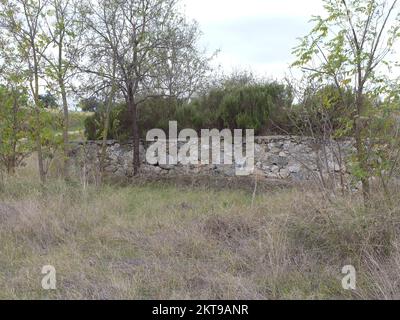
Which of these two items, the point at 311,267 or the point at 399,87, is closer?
the point at 311,267

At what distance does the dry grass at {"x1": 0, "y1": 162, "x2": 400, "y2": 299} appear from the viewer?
2.88 meters

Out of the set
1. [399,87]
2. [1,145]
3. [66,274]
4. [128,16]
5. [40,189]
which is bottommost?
[66,274]

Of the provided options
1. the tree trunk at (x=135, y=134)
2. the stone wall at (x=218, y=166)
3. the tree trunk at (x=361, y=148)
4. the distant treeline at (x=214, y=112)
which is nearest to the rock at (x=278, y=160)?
the stone wall at (x=218, y=166)

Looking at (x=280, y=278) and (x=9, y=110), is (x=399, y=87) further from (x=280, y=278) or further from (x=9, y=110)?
(x=9, y=110)

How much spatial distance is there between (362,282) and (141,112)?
7.01m

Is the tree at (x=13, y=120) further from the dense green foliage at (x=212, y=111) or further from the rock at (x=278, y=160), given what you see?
the rock at (x=278, y=160)

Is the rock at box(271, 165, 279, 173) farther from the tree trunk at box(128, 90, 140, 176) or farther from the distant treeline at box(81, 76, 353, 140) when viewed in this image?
the tree trunk at box(128, 90, 140, 176)

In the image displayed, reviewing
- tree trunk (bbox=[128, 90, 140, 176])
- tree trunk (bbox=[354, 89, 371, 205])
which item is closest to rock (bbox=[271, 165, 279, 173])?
tree trunk (bbox=[128, 90, 140, 176])

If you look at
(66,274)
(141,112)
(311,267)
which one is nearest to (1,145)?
(141,112)

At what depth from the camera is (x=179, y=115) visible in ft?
28.1

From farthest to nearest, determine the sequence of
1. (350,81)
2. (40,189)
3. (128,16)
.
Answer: (128,16)
(40,189)
(350,81)
